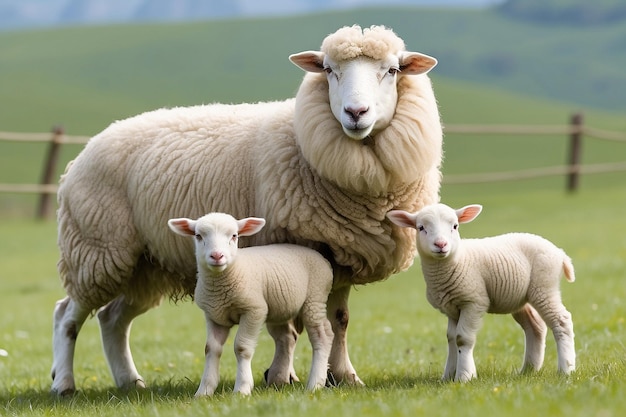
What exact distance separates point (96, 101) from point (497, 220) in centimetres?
3513

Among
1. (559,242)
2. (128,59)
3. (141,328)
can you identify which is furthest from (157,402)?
(128,59)

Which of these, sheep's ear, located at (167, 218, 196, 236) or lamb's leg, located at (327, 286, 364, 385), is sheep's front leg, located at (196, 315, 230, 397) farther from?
lamb's leg, located at (327, 286, 364, 385)

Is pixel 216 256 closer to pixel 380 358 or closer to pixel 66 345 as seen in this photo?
pixel 66 345

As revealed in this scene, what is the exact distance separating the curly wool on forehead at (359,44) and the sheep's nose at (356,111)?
375 millimetres

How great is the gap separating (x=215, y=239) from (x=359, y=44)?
136 cm

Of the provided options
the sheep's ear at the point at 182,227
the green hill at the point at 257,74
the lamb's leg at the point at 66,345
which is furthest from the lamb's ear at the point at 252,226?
the green hill at the point at 257,74

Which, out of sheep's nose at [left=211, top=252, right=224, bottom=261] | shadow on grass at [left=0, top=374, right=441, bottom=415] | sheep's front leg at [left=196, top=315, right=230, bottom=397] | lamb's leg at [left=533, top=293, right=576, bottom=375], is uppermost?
sheep's nose at [left=211, top=252, right=224, bottom=261]

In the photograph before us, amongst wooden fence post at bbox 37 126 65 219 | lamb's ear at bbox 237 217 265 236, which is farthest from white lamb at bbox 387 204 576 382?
wooden fence post at bbox 37 126 65 219

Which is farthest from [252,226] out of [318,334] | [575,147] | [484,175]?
[575,147]

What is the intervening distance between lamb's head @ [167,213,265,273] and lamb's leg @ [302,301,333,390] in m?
0.57

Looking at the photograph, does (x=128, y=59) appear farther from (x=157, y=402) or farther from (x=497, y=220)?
(x=157, y=402)

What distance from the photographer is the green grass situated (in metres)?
3.90

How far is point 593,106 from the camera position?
226 feet

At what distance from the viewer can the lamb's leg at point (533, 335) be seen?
541 cm
